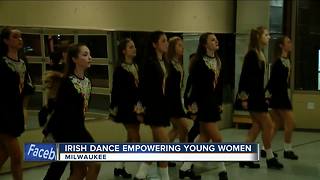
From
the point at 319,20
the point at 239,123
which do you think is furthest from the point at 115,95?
the point at 319,20

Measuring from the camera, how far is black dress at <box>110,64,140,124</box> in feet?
15.9

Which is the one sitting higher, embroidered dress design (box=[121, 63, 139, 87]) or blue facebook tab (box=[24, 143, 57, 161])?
embroidered dress design (box=[121, 63, 139, 87])

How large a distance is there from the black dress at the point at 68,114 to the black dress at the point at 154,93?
3.31 ft

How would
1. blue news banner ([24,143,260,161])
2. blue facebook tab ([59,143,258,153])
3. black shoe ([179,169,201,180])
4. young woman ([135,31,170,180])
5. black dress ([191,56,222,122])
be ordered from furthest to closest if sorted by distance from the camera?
black shoe ([179,169,201,180]), black dress ([191,56,222,122]), young woman ([135,31,170,180]), blue facebook tab ([59,143,258,153]), blue news banner ([24,143,260,161])

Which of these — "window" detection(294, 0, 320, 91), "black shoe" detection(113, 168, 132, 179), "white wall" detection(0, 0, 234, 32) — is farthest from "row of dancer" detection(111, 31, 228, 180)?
"window" detection(294, 0, 320, 91)

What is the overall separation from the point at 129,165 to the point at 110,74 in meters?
1.27

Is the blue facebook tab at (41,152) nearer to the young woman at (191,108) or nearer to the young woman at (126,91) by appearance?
the young woman at (126,91)

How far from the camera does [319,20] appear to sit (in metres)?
8.16

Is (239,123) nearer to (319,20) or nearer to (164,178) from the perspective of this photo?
(319,20)

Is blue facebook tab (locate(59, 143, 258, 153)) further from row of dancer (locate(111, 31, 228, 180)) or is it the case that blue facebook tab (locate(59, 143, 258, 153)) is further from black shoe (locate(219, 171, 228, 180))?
black shoe (locate(219, 171, 228, 180))

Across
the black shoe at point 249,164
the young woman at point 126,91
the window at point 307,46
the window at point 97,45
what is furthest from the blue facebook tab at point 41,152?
the window at point 307,46

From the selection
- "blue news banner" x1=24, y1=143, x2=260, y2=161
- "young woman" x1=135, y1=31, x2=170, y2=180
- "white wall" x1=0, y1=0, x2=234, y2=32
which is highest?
"white wall" x1=0, y1=0, x2=234, y2=32

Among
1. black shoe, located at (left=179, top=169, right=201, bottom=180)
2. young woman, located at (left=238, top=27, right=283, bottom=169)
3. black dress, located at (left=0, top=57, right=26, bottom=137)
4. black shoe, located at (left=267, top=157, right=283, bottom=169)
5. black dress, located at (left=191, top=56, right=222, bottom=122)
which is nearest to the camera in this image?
black dress, located at (left=0, top=57, right=26, bottom=137)

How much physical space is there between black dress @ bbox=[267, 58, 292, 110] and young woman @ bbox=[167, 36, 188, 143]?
1111mm
